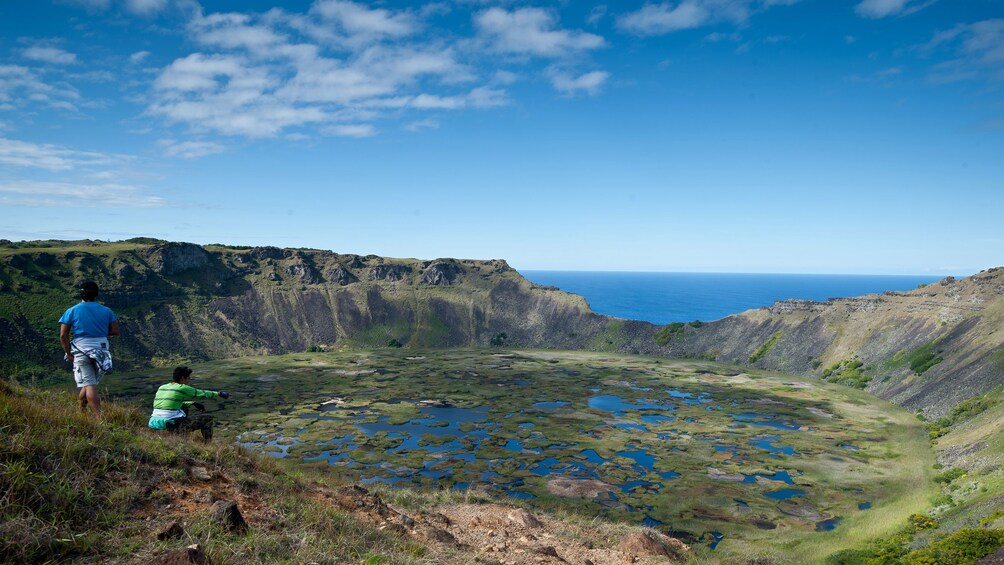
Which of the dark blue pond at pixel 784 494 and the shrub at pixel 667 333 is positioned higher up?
the shrub at pixel 667 333

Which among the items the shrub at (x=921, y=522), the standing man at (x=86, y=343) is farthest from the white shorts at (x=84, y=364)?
the shrub at (x=921, y=522)

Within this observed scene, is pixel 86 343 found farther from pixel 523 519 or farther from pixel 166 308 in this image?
pixel 166 308

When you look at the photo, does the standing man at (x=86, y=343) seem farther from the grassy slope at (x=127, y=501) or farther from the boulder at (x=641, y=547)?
the boulder at (x=641, y=547)

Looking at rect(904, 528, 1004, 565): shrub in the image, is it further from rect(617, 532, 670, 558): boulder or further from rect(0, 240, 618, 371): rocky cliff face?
rect(0, 240, 618, 371): rocky cliff face

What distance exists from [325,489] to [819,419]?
99.5m

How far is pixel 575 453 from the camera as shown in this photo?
7088 cm

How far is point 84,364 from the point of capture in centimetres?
1388

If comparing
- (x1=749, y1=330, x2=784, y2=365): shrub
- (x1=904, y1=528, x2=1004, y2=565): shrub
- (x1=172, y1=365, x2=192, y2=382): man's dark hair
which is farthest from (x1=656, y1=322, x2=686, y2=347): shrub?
(x1=172, y1=365, x2=192, y2=382): man's dark hair

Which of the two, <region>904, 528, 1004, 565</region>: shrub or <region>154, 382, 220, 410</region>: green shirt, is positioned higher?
<region>154, 382, 220, 410</region>: green shirt

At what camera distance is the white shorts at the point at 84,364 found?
1377cm

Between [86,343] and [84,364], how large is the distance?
0.64 metres

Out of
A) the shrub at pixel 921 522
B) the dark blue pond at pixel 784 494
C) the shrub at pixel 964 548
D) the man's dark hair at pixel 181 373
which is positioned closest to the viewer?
the man's dark hair at pixel 181 373

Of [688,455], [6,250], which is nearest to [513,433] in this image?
[688,455]

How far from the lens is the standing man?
13.7 metres
